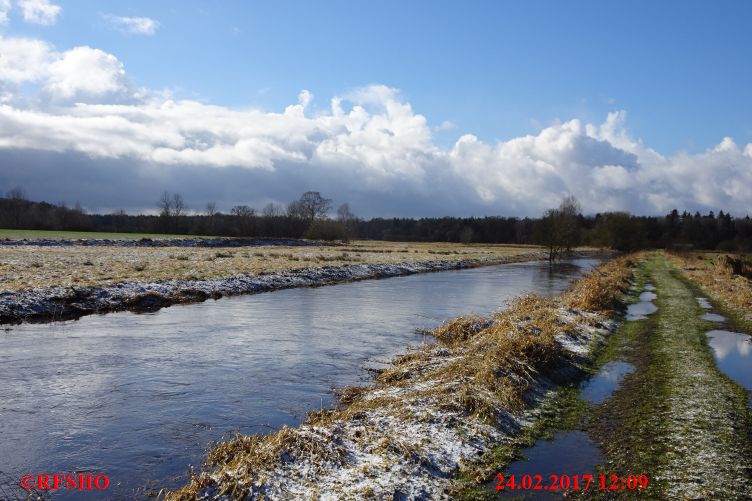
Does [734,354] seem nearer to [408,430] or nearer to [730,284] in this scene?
[408,430]

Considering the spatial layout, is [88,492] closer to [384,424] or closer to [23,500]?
[23,500]

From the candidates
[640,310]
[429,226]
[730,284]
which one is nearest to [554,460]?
[640,310]

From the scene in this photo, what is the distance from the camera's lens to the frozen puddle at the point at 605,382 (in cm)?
1123

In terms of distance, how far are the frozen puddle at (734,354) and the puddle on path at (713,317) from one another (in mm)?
3117

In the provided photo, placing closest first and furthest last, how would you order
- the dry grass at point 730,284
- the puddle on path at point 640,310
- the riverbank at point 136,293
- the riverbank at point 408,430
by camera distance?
1. the riverbank at point 408,430
2. the riverbank at point 136,293
3. the puddle on path at point 640,310
4. the dry grass at point 730,284

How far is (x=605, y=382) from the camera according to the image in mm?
12352

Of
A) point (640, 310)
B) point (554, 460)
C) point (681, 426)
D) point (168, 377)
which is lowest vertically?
point (168, 377)

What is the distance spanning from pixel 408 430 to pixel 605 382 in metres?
6.38

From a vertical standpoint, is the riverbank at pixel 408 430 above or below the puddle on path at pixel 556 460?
above

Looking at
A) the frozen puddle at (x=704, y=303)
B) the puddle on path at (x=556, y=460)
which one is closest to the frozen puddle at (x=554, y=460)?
the puddle on path at (x=556, y=460)

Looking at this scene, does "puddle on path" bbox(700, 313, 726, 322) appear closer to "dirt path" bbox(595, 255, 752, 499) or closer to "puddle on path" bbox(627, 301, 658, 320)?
"puddle on path" bbox(627, 301, 658, 320)

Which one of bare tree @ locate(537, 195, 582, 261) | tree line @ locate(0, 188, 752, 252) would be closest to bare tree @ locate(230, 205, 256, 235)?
tree line @ locate(0, 188, 752, 252)

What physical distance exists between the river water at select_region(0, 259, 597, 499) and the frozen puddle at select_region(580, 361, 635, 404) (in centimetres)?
525

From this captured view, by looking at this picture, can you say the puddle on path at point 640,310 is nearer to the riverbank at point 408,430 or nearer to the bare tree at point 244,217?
the riverbank at point 408,430
